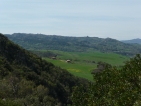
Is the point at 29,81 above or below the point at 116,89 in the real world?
below

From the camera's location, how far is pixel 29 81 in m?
68.1

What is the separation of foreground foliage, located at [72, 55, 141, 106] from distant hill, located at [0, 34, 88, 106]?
11821 mm

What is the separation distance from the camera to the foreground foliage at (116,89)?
16859 millimetres

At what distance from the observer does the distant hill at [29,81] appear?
164ft

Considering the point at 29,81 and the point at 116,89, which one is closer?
the point at 116,89

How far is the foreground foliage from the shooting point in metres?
16.9

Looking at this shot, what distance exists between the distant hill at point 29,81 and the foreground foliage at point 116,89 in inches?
465

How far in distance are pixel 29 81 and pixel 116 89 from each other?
52.3m

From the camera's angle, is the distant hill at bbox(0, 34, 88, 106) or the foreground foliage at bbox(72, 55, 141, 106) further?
the distant hill at bbox(0, 34, 88, 106)

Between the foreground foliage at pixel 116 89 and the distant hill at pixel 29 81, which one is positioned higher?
A: the foreground foliage at pixel 116 89

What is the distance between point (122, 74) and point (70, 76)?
286ft

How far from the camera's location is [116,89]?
18.8 m

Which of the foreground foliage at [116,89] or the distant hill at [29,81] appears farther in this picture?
the distant hill at [29,81]

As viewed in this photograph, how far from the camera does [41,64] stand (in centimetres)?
10544
